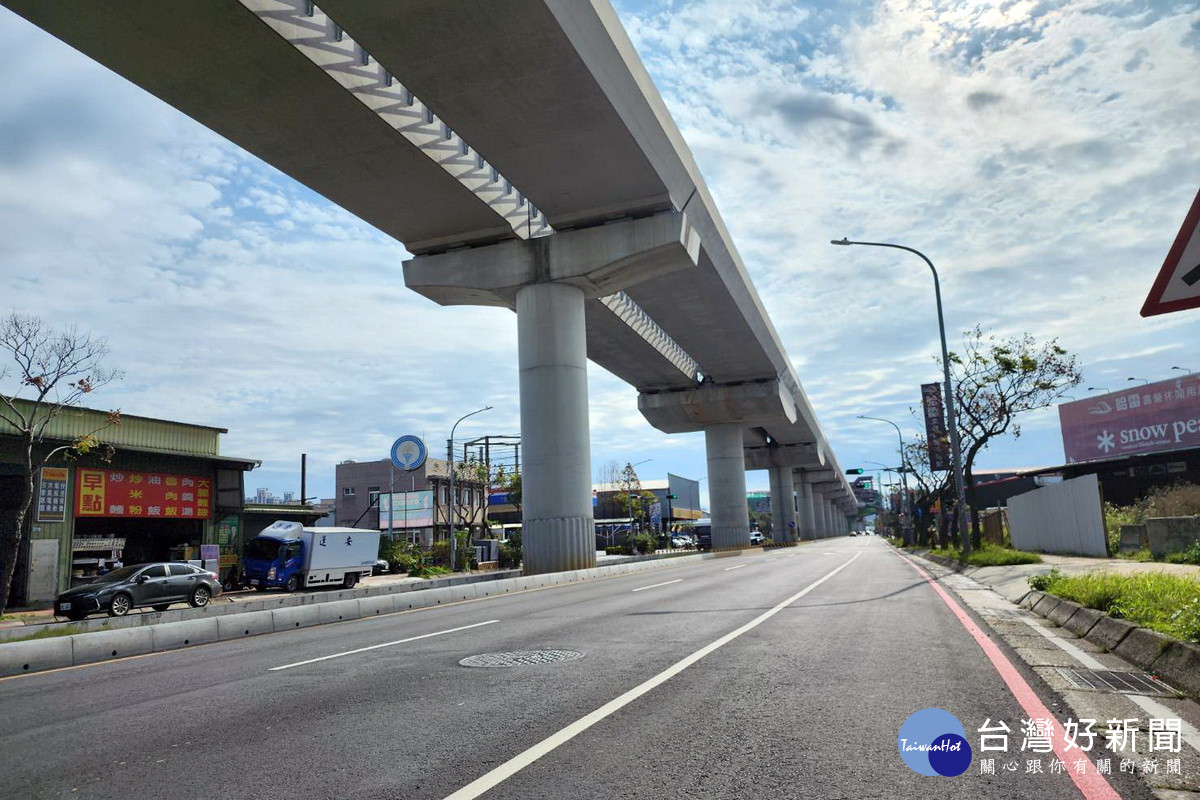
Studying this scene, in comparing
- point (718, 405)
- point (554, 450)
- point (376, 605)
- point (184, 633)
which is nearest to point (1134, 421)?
point (718, 405)

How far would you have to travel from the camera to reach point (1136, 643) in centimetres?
753

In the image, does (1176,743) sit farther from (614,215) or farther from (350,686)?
(614,215)

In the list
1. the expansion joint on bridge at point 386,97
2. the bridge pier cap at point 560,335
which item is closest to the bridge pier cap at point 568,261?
the bridge pier cap at point 560,335

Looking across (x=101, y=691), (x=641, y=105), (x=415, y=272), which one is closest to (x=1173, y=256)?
(x=101, y=691)

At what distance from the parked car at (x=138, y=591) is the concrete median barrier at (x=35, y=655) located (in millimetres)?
10796

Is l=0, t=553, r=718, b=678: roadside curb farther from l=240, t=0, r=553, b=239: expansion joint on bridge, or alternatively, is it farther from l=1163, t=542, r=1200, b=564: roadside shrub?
l=1163, t=542, r=1200, b=564: roadside shrub

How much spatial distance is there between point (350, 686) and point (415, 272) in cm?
2426

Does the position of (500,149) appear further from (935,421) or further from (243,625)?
(935,421)

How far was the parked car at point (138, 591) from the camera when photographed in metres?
20.2

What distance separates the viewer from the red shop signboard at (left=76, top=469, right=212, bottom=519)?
28.0 metres

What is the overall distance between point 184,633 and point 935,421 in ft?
112

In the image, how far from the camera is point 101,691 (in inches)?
325

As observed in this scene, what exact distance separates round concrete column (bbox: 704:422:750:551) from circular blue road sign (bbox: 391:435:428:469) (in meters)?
23.8

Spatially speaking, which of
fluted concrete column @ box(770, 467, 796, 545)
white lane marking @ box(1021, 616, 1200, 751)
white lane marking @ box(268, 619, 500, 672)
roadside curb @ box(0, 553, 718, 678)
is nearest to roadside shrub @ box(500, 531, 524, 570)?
roadside curb @ box(0, 553, 718, 678)
